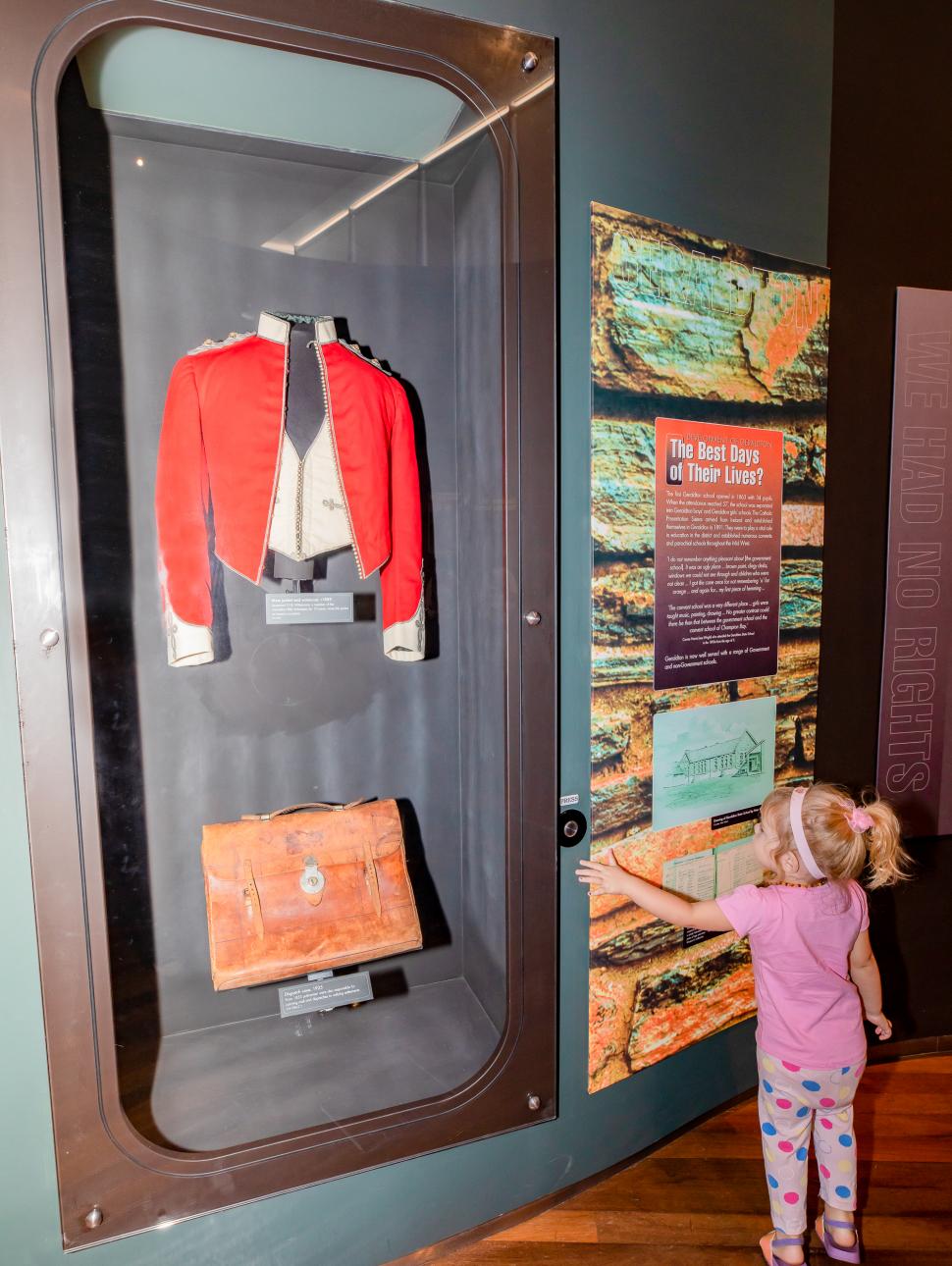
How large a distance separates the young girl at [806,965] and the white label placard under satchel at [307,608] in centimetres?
81

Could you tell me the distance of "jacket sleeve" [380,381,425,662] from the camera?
5.66 ft

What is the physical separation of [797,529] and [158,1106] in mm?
1960

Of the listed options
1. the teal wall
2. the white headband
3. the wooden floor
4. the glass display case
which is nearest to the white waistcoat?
the glass display case

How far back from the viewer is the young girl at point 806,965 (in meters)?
1.49

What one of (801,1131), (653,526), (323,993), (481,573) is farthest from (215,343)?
(801,1131)

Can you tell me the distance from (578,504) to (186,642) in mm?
857

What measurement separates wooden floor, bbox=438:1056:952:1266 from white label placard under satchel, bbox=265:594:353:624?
4.70ft

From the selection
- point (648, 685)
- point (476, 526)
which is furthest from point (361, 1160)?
point (476, 526)

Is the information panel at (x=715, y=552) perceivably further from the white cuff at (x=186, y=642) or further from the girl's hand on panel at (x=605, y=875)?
the white cuff at (x=186, y=642)

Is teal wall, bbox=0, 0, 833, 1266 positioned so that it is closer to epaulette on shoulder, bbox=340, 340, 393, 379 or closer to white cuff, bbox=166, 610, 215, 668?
white cuff, bbox=166, 610, 215, 668

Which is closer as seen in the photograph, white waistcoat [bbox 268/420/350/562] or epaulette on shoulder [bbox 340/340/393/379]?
white waistcoat [bbox 268/420/350/562]

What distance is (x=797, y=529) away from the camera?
1.98 m

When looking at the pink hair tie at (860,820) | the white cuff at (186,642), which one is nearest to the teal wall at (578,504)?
the white cuff at (186,642)

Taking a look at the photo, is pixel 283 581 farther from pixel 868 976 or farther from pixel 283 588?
pixel 868 976
